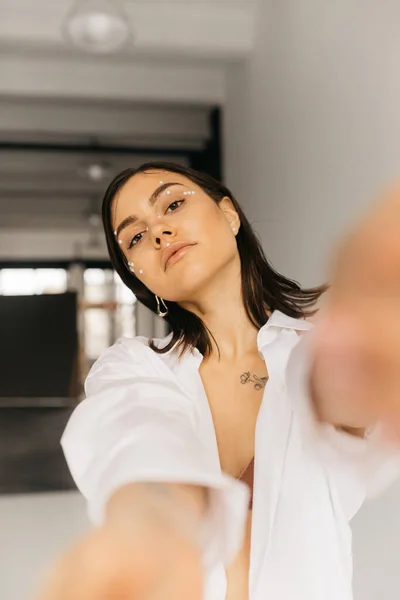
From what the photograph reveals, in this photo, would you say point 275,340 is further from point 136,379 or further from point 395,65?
point 395,65

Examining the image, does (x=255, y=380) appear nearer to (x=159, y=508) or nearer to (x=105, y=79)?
(x=159, y=508)

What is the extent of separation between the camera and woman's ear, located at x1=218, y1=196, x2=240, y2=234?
73 cm

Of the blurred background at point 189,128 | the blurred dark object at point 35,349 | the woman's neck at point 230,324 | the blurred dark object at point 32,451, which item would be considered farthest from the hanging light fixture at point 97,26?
the blurred dark object at point 35,349

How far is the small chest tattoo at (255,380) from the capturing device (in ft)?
2.17

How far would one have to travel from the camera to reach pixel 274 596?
1.95 ft

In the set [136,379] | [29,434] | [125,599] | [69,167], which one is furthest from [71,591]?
[69,167]

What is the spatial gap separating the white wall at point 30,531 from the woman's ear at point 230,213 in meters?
1.12

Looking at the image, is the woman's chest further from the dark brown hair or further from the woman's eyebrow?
the woman's eyebrow

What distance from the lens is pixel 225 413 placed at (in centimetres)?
65

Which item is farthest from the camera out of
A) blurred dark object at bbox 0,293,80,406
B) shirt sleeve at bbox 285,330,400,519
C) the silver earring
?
blurred dark object at bbox 0,293,80,406

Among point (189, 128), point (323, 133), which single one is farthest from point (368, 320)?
point (189, 128)

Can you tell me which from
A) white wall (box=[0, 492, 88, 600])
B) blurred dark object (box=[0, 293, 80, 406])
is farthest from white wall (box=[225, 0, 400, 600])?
blurred dark object (box=[0, 293, 80, 406])

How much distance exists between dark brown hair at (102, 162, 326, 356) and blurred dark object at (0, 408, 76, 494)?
1.56m

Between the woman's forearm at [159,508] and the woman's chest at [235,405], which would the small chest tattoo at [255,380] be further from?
the woman's forearm at [159,508]
